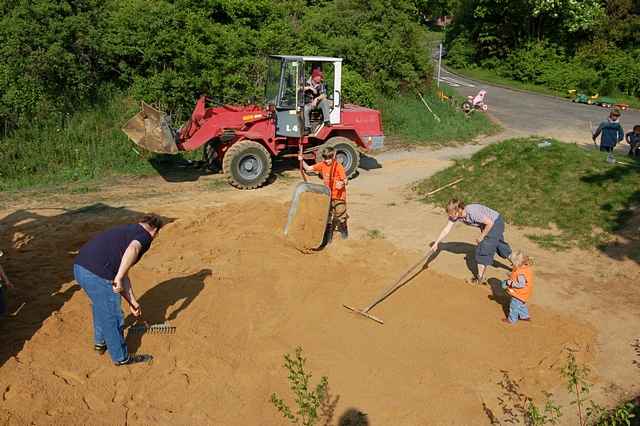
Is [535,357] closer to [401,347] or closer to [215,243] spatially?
[401,347]

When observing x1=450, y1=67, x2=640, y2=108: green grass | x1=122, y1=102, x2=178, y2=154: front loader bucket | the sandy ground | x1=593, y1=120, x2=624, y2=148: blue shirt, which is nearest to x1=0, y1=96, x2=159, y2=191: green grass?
x1=122, y1=102, x2=178, y2=154: front loader bucket

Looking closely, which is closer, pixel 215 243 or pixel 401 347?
pixel 401 347

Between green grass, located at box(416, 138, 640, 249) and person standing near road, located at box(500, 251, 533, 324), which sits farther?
green grass, located at box(416, 138, 640, 249)

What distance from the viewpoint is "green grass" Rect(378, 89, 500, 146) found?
18969 millimetres

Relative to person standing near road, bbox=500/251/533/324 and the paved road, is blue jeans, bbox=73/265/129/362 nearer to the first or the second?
person standing near road, bbox=500/251/533/324

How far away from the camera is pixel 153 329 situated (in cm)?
643

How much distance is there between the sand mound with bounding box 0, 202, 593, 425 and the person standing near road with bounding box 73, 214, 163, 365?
1.64ft

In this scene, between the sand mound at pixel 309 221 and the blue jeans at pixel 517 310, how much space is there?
3.29m

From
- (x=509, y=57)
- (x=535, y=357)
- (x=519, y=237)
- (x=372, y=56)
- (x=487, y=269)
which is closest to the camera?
(x=535, y=357)

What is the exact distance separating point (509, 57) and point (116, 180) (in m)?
27.6

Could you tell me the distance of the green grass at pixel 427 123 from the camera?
747 inches

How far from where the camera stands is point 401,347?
21.3 feet

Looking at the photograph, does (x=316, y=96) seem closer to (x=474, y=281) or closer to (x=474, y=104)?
(x=474, y=281)

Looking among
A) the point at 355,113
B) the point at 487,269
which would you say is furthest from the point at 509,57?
the point at 487,269
